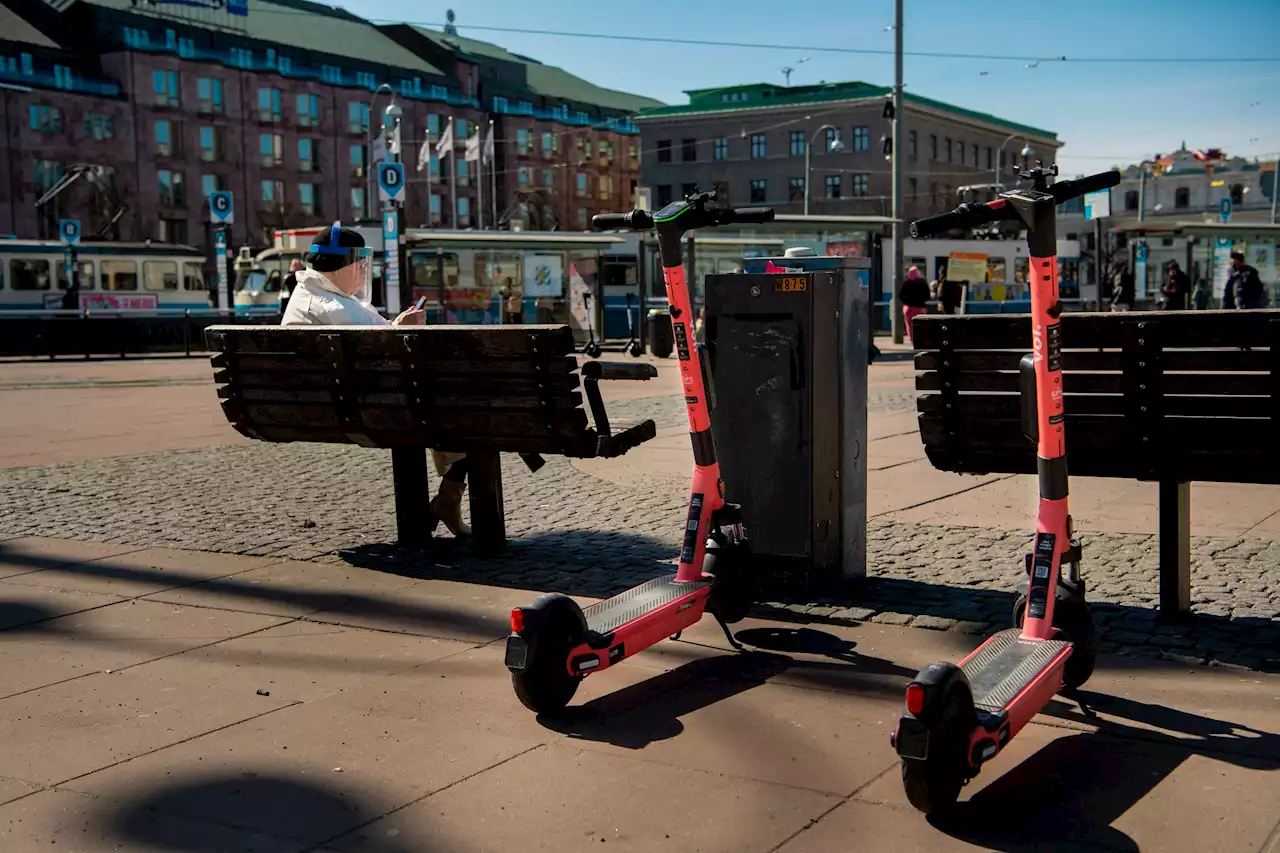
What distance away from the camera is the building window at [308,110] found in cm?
7910

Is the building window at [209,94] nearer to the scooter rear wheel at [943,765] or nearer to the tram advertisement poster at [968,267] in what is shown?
the tram advertisement poster at [968,267]

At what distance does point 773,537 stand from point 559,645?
1.84 metres

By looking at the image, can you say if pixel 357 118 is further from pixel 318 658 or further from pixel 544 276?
pixel 318 658

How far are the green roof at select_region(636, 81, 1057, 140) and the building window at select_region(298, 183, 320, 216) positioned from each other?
89.6 feet

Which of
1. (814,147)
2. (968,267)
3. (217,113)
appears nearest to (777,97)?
(814,147)

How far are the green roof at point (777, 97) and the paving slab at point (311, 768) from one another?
86740 millimetres

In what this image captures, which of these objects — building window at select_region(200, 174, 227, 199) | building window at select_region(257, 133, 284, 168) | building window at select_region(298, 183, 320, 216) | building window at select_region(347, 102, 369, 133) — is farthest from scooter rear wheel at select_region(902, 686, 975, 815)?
building window at select_region(347, 102, 369, 133)

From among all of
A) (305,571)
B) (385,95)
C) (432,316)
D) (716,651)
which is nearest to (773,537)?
(716,651)

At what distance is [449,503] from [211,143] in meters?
72.5

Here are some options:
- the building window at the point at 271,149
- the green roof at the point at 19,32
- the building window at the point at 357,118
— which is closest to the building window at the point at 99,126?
the green roof at the point at 19,32

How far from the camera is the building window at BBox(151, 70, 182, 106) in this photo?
234ft

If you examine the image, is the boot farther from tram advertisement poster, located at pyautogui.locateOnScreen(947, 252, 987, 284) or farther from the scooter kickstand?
tram advertisement poster, located at pyautogui.locateOnScreen(947, 252, 987, 284)

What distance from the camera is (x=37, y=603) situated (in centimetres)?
587

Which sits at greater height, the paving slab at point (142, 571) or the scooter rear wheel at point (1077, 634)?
the scooter rear wheel at point (1077, 634)
